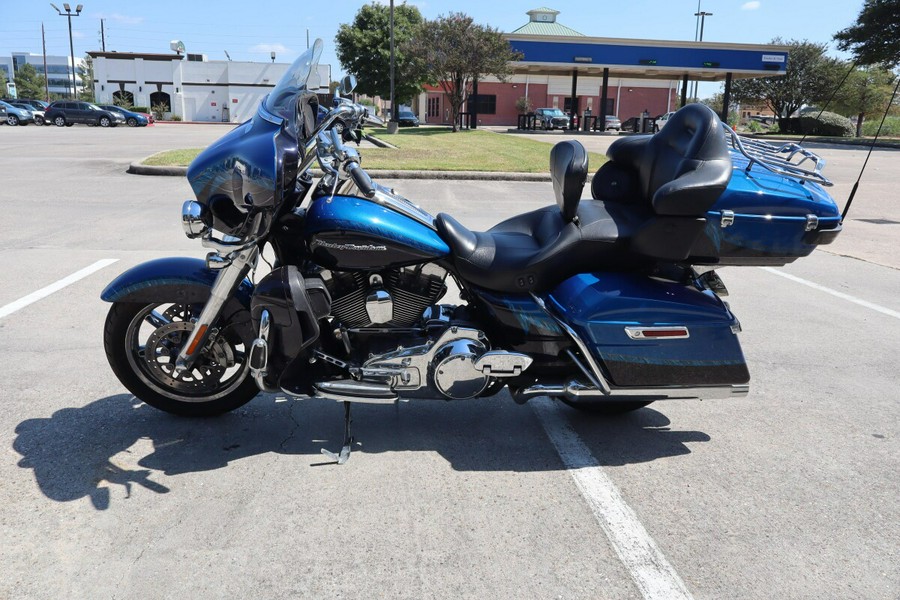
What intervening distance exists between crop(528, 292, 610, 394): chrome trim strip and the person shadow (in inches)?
17.3

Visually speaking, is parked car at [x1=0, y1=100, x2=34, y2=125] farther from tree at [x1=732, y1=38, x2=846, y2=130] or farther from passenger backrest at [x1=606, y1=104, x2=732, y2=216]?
tree at [x1=732, y1=38, x2=846, y2=130]

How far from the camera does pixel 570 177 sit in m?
3.33

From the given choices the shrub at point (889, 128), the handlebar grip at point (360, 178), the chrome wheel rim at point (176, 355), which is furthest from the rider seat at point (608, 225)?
the shrub at point (889, 128)

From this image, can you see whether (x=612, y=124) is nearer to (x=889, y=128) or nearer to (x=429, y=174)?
(x=889, y=128)

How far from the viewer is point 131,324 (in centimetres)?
357

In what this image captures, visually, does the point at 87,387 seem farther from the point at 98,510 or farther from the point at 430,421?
the point at 430,421

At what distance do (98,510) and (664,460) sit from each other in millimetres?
2678

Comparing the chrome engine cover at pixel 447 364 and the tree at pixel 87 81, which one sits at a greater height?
the tree at pixel 87 81

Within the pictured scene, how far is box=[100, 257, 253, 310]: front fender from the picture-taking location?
341 cm

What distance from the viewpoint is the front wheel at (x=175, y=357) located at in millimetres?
3535

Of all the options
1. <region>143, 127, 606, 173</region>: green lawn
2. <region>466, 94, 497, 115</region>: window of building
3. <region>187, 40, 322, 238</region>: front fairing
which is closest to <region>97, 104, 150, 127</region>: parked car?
<region>466, 94, 497, 115</region>: window of building

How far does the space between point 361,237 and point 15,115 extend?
44.3 m

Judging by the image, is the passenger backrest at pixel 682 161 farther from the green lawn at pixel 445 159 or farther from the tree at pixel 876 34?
the tree at pixel 876 34

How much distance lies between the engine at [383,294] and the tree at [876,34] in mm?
39448
